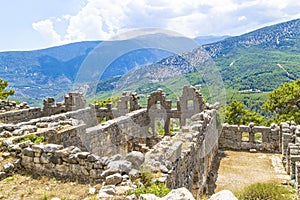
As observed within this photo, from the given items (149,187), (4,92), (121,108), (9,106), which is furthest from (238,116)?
(149,187)

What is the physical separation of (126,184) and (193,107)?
16017 millimetres

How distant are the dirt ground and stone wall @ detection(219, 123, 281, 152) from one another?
2.82 feet

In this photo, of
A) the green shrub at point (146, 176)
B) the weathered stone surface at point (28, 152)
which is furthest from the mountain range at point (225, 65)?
the green shrub at point (146, 176)

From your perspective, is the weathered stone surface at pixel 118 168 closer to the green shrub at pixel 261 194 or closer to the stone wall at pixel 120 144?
the stone wall at pixel 120 144

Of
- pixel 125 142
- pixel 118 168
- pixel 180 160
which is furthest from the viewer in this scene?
pixel 125 142

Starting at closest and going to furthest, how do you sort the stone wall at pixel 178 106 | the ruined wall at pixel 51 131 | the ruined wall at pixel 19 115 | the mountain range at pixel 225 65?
the ruined wall at pixel 51 131 < the ruined wall at pixel 19 115 < the stone wall at pixel 178 106 < the mountain range at pixel 225 65

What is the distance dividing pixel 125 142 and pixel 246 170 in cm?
688

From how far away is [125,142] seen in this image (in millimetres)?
16594

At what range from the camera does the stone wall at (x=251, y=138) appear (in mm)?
22359

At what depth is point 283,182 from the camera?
627 inches

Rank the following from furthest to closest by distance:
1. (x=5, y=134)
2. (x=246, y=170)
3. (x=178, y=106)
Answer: (x=178, y=106)
(x=246, y=170)
(x=5, y=134)

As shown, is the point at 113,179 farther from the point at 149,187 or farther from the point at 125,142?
the point at 125,142

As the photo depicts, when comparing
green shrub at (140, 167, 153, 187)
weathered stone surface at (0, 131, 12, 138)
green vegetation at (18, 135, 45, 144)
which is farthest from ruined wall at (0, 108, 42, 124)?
green shrub at (140, 167, 153, 187)

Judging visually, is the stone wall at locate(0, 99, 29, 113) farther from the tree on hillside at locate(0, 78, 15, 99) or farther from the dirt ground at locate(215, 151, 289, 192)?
the dirt ground at locate(215, 151, 289, 192)
